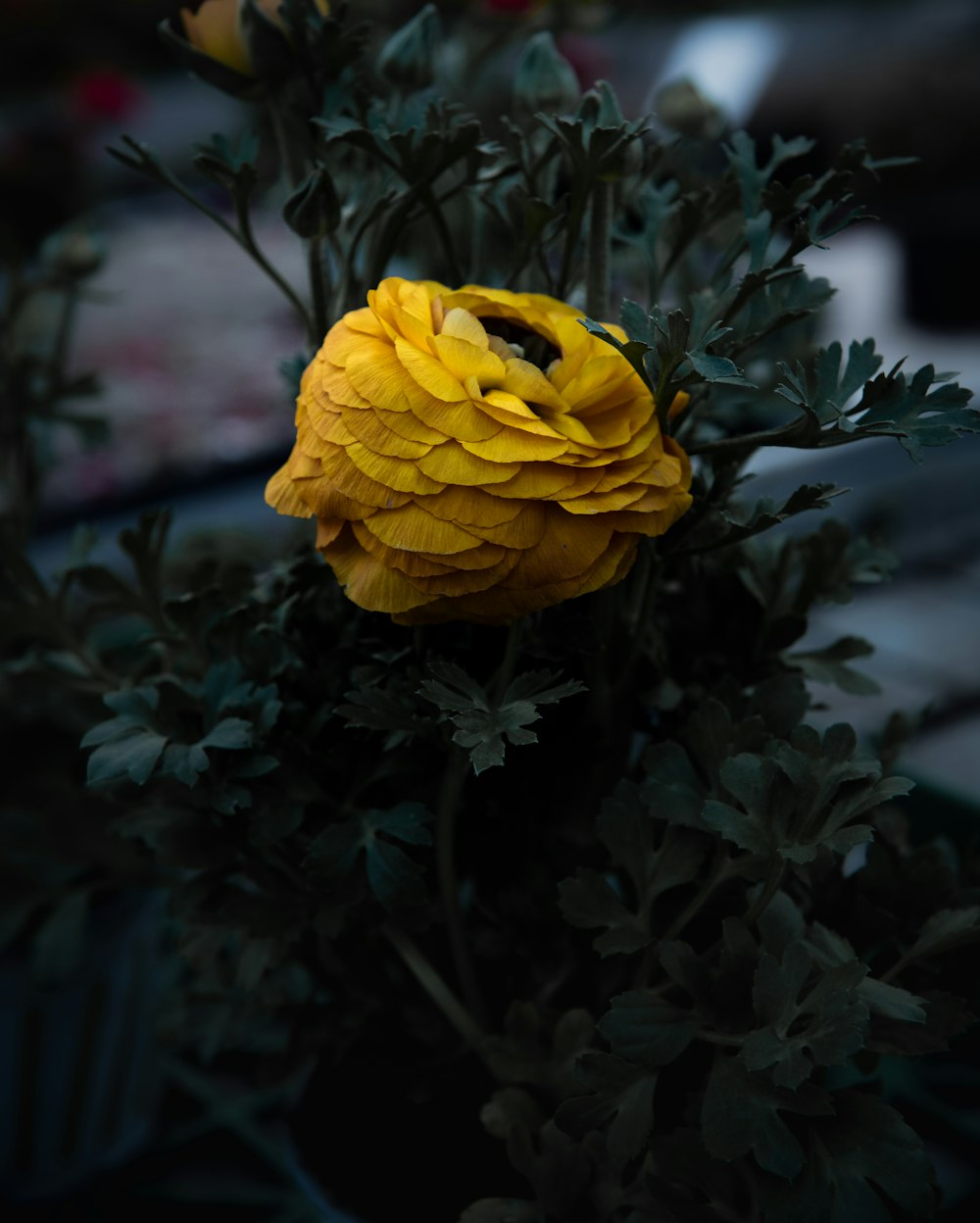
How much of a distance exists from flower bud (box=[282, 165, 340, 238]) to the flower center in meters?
0.06

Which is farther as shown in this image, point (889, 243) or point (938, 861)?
point (889, 243)

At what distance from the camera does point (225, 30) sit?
0.38 metres

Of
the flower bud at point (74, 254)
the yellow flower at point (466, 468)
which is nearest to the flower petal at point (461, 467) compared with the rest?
the yellow flower at point (466, 468)

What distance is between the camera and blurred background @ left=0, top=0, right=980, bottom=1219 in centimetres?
82

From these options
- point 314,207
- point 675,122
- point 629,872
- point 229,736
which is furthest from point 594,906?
point 675,122

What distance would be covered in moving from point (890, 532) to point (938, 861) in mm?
686

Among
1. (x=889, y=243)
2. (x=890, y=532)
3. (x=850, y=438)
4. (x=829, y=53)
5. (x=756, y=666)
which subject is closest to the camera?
(x=850, y=438)

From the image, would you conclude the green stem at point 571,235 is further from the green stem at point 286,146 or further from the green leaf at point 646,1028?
the green leaf at point 646,1028

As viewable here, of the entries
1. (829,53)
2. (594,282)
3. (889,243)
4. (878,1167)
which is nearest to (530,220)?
(594,282)

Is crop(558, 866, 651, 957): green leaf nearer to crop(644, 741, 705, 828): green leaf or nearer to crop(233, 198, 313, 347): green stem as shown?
crop(644, 741, 705, 828): green leaf

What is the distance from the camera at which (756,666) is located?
0.44 m

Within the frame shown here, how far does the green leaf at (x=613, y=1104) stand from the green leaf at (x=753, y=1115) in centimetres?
2

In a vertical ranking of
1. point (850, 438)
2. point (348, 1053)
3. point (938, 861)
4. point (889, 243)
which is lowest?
point (889, 243)

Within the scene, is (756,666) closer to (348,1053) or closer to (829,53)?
(348,1053)
